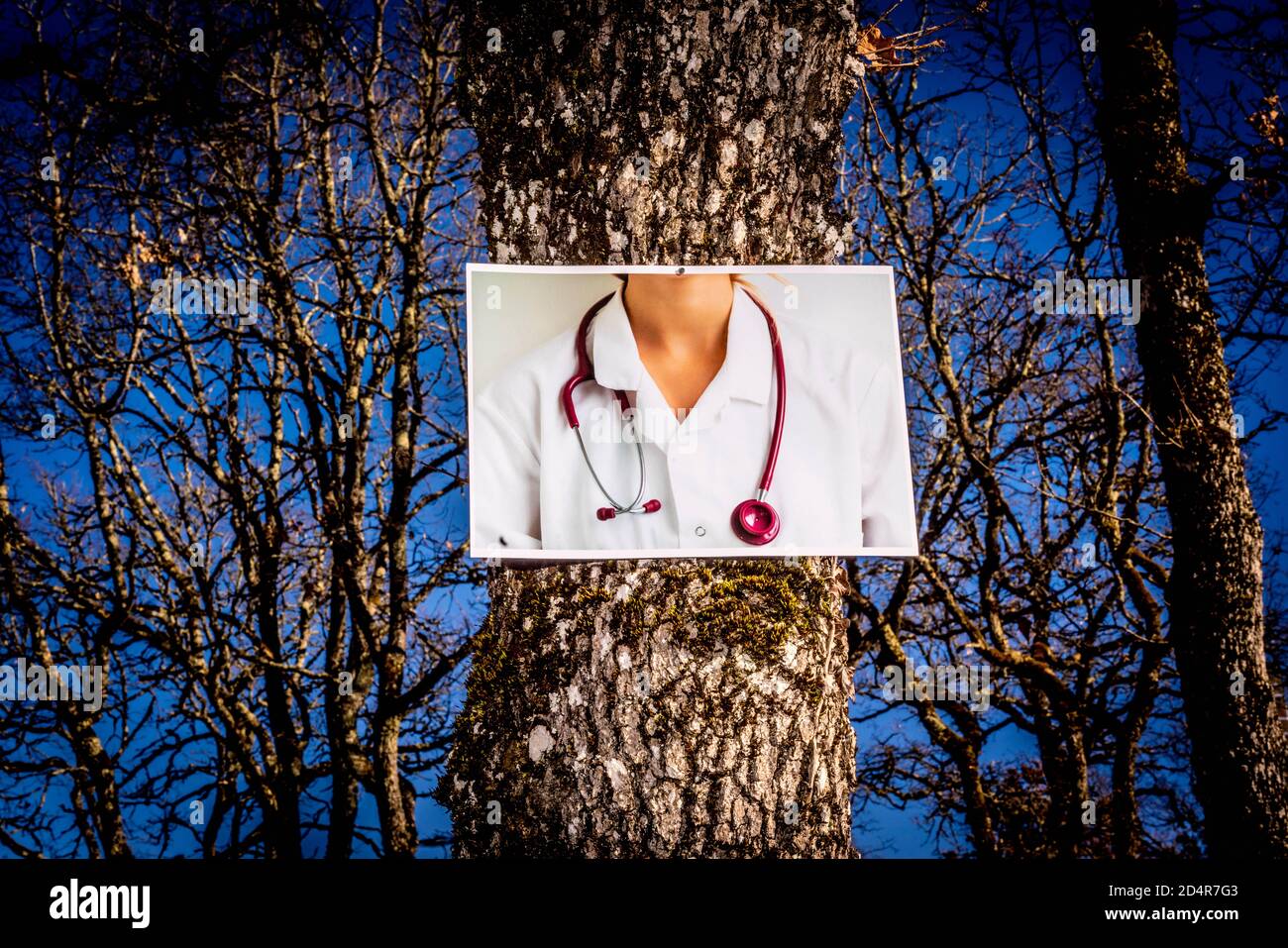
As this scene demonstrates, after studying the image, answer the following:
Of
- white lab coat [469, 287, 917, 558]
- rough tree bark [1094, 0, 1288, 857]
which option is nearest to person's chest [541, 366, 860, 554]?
white lab coat [469, 287, 917, 558]

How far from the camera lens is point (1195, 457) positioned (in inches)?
130

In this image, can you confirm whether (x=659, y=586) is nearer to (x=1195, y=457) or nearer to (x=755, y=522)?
(x=755, y=522)

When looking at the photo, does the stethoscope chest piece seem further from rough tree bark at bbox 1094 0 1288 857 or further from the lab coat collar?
rough tree bark at bbox 1094 0 1288 857

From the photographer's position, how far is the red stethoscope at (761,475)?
1.51 meters

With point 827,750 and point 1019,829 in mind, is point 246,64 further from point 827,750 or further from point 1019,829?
point 1019,829

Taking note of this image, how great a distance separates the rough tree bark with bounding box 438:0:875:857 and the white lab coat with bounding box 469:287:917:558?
2.6 inches

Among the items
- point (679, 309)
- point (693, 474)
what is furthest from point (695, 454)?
point (679, 309)

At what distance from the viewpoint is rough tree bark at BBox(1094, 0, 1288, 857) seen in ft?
10.3

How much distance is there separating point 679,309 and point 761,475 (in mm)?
344

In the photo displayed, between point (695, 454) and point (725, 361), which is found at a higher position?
point (725, 361)

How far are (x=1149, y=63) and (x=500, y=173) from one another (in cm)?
342

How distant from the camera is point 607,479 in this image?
153 centimetres

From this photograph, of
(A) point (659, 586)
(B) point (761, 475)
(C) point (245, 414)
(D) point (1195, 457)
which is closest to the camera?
(A) point (659, 586)
